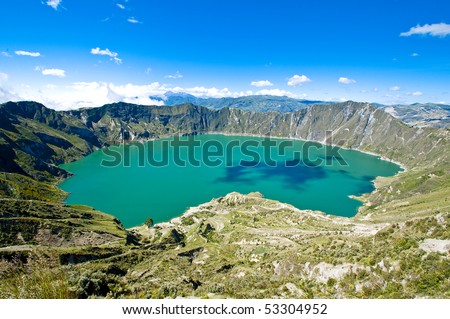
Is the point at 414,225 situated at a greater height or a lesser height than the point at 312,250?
greater

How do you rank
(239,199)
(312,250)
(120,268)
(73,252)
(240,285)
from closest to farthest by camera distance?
(240,285) → (312,250) → (120,268) → (73,252) → (239,199)

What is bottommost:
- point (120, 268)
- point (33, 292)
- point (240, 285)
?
point (120, 268)

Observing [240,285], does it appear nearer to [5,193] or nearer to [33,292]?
[33,292]

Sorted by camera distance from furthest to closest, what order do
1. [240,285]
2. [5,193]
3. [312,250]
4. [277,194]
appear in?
[277,194]
[5,193]
[312,250]
[240,285]

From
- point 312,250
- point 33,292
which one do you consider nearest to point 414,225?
point 312,250

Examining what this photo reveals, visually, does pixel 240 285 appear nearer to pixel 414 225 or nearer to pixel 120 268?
pixel 414 225

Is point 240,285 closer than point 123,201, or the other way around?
point 240,285

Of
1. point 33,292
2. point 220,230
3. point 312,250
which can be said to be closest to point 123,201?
point 220,230

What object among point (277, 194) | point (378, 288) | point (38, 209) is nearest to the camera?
point (378, 288)

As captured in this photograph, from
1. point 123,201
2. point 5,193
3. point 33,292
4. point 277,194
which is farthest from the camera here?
point 277,194
